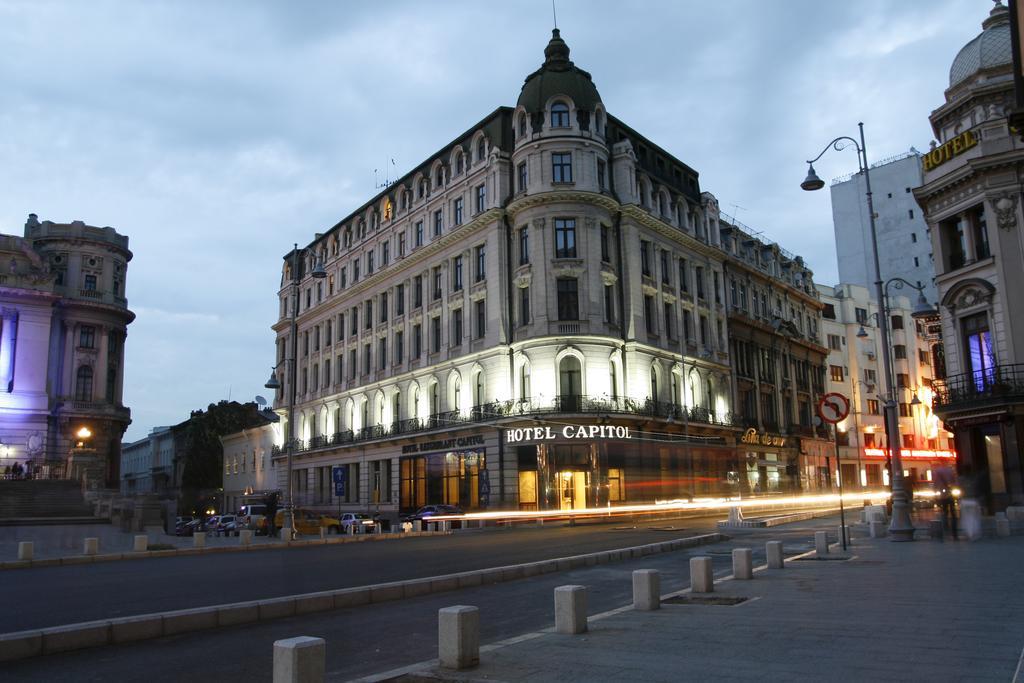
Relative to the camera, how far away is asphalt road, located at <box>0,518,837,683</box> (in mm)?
7707

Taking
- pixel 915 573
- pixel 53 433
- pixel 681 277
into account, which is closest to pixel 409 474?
A: pixel 681 277

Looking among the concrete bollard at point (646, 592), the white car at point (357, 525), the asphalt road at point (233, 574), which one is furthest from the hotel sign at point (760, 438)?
the concrete bollard at point (646, 592)

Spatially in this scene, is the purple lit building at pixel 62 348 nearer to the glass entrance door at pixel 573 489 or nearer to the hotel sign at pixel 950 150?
the glass entrance door at pixel 573 489

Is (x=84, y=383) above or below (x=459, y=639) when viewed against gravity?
above

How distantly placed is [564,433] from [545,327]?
18.9ft

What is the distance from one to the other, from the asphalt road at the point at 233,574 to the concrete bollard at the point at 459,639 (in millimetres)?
6098

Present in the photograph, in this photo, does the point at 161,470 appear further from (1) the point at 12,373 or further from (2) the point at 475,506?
(2) the point at 475,506

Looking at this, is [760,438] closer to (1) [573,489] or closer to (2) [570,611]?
(1) [573,489]

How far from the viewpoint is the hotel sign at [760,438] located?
178 feet

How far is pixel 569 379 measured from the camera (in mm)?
41719

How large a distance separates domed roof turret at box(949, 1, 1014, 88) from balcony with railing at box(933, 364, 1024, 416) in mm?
12738

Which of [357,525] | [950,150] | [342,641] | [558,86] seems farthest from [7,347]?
[950,150]

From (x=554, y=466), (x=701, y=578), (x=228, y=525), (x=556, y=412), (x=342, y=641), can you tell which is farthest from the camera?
(x=228, y=525)

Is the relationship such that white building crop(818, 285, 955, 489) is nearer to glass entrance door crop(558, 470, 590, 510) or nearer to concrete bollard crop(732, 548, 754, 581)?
glass entrance door crop(558, 470, 590, 510)
